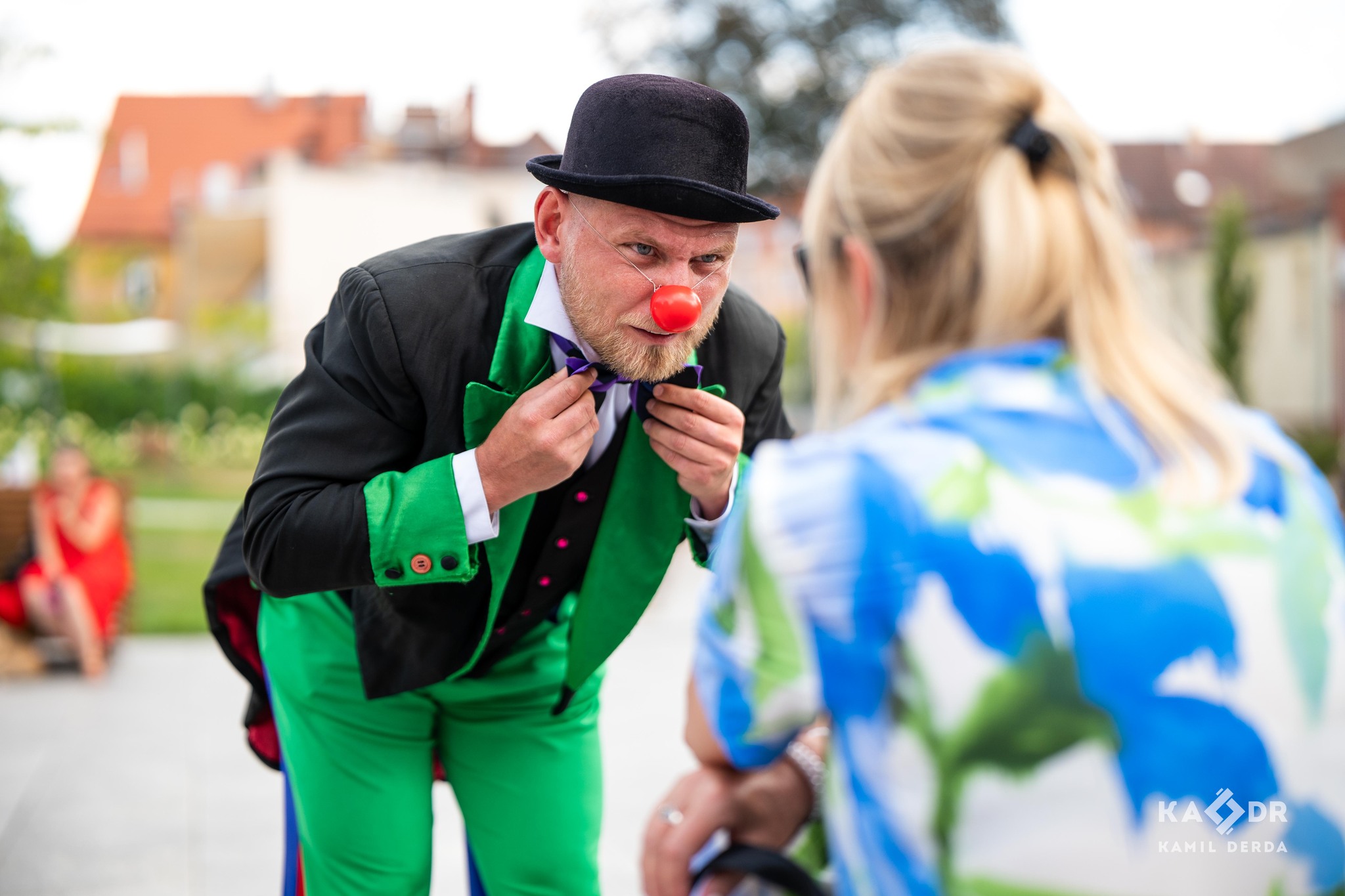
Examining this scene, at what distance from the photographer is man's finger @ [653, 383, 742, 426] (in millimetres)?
2059

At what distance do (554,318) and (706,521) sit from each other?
441mm

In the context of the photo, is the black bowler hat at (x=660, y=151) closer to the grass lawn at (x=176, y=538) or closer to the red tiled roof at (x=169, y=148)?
the grass lawn at (x=176, y=538)

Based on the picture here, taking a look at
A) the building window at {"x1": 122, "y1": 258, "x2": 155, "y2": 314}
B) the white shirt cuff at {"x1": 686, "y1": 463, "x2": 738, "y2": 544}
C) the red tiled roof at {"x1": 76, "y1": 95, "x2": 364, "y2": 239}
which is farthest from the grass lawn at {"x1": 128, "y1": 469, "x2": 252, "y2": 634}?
the red tiled roof at {"x1": 76, "y1": 95, "x2": 364, "y2": 239}

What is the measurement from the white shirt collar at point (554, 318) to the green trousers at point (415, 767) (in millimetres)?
653

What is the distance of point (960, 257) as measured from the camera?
1.34 m

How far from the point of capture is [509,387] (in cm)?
216

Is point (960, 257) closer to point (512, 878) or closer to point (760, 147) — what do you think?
point (512, 878)

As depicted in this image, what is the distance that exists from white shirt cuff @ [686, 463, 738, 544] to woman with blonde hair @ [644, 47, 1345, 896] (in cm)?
86

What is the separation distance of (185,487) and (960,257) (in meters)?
21.8

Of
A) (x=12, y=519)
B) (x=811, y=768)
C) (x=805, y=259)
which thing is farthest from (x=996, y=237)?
(x=12, y=519)

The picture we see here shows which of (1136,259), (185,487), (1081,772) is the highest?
(1136,259)

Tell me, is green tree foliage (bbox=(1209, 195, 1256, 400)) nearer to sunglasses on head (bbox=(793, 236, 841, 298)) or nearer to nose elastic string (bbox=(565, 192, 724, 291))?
nose elastic string (bbox=(565, 192, 724, 291))

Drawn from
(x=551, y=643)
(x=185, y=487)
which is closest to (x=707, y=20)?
(x=185, y=487)

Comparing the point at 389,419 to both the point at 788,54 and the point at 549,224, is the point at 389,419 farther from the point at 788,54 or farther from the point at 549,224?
the point at 788,54
